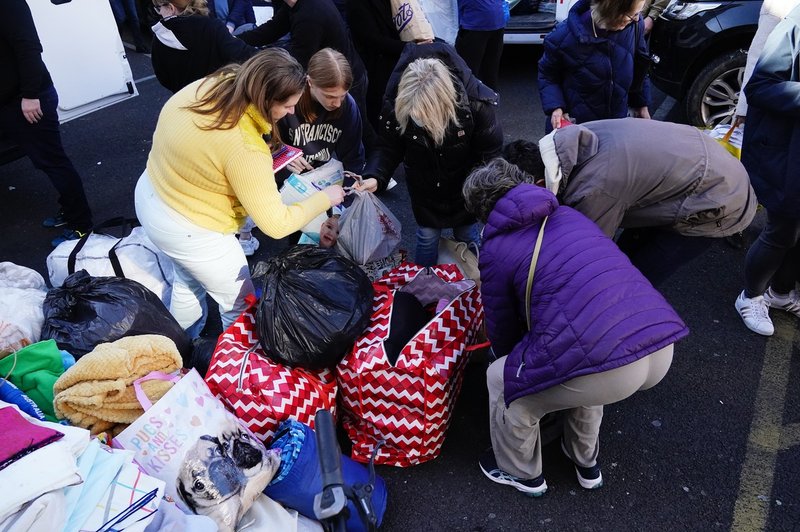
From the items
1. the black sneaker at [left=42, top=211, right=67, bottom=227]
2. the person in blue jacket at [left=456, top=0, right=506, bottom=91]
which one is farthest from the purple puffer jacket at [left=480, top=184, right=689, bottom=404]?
the black sneaker at [left=42, top=211, right=67, bottom=227]

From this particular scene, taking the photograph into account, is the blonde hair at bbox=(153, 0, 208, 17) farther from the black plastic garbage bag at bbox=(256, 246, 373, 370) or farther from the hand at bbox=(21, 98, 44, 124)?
the black plastic garbage bag at bbox=(256, 246, 373, 370)

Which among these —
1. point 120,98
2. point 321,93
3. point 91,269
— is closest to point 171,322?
point 91,269

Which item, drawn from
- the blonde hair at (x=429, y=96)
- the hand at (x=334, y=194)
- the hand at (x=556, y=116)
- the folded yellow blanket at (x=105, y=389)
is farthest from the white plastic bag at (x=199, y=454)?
the hand at (x=556, y=116)

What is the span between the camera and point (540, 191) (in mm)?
2146

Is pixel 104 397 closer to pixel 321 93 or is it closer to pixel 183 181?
pixel 183 181

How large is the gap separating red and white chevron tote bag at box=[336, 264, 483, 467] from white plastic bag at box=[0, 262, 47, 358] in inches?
51.1

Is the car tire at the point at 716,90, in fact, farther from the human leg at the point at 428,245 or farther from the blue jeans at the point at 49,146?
the blue jeans at the point at 49,146

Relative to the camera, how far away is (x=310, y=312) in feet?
8.19

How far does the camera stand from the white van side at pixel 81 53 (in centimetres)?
450

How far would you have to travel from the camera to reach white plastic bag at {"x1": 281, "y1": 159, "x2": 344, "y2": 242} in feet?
9.86

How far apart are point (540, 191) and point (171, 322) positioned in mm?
1723

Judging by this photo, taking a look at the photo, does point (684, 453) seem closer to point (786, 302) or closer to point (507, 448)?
point (507, 448)

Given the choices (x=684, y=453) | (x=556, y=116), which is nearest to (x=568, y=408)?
(x=684, y=453)

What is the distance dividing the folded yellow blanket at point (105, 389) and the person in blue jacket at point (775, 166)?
276 cm
